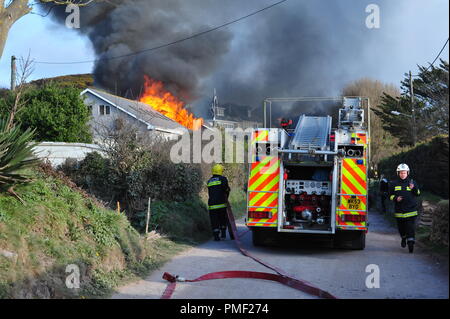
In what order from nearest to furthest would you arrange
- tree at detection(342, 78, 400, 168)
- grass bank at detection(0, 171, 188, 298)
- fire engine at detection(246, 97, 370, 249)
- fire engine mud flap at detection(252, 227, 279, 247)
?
grass bank at detection(0, 171, 188, 298) → fire engine at detection(246, 97, 370, 249) → fire engine mud flap at detection(252, 227, 279, 247) → tree at detection(342, 78, 400, 168)

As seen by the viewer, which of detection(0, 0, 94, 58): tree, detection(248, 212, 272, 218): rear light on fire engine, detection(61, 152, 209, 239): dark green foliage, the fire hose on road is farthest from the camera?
detection(61, 152, 209, 239): dark green foliage

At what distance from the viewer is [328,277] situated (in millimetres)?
7234

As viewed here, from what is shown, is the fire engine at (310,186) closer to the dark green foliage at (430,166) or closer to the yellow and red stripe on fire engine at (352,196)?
the yellow and red stripe on fire engine at (352,196)

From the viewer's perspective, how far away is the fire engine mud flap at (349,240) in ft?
31.3

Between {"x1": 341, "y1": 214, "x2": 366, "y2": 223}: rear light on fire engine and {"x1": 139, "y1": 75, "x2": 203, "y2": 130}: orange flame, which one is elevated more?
{"x1": 139, "y1": 75, "x2": 203, "y2": 130}: orange flame

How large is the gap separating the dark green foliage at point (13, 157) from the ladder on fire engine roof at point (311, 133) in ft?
15.9

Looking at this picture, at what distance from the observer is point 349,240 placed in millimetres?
9641

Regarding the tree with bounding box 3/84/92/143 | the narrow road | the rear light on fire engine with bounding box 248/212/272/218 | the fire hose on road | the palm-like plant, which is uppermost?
the tree with bounding box 3/84/92/143

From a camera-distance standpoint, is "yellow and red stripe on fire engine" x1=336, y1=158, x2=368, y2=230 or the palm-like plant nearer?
the palm-like plant

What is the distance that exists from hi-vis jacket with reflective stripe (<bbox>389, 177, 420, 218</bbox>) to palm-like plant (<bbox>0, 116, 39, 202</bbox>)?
6.39 metres

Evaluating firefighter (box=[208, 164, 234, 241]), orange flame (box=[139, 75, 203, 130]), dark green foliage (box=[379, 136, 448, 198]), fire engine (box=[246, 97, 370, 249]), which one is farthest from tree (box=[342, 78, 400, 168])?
fire engine (box=[246, 97, 370, 249])

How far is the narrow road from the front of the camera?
20.3ft

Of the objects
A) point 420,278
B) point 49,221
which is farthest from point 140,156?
point 420,278

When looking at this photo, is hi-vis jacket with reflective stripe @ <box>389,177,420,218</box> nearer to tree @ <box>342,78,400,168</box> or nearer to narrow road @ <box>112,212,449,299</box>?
narrow road @ <box>112,212,449,299</box>
